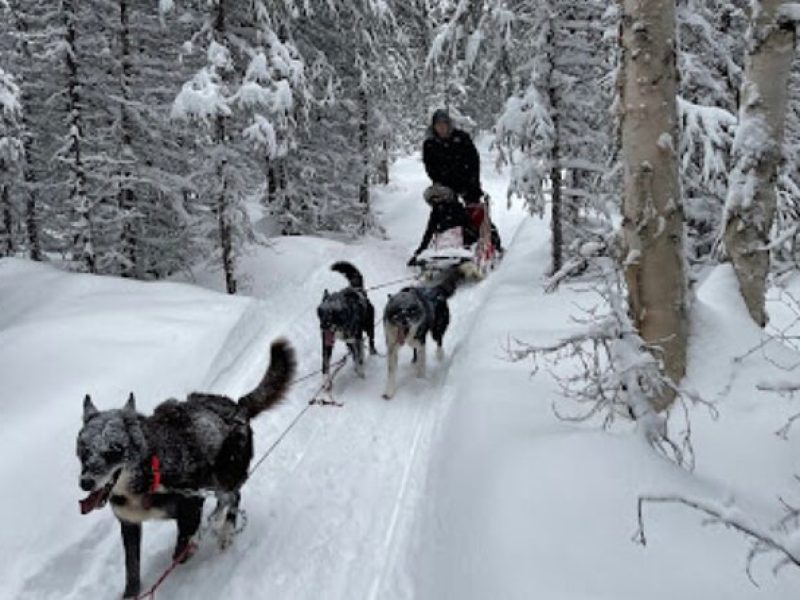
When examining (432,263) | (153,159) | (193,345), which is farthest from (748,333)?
(153,159)

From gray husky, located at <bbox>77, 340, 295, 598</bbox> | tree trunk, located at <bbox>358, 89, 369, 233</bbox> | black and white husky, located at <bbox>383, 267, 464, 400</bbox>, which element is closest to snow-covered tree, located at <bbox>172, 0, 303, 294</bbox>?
tree trunk, located at <bbox>358, 89, 369, 233</bbox>

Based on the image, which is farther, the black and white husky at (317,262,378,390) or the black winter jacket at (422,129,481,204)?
the black winter jacket at (422,129,481,204)

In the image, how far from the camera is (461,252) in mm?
12430

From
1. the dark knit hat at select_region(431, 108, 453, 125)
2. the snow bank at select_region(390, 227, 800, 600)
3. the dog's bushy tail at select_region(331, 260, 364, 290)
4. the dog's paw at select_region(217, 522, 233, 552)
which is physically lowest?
the dog's paw at select_region(217, 522, 233, 552)

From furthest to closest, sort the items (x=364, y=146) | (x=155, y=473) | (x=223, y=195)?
→ (x=364, y=146), (x=223, y=195), (x=155, y=473)

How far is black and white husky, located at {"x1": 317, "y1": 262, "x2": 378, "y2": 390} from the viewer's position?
8016 mm

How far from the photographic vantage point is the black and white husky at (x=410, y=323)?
802 centimetres

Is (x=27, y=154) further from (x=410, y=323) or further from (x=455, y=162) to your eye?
(x=410, y=323)

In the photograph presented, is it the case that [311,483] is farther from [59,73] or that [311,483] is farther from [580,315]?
[59,73]

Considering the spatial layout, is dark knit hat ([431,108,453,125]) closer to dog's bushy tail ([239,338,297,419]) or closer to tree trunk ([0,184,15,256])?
dog's bushy tail ([239,338,297,419])

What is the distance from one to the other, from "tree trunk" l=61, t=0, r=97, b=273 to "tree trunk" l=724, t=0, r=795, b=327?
1360 centimetres

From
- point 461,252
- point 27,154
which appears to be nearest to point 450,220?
point 461,252

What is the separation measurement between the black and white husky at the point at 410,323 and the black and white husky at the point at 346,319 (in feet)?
1.16

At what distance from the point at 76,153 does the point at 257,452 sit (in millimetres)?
11665
